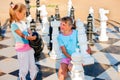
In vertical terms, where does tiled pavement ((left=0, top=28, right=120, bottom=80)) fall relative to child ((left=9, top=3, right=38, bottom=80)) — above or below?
below

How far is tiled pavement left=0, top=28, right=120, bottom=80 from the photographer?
393cm

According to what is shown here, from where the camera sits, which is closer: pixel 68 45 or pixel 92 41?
pixel 68 45

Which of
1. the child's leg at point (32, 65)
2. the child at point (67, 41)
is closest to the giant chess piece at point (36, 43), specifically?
the child's leg at point (32, 65)

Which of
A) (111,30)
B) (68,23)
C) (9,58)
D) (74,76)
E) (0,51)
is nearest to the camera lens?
(74,76)

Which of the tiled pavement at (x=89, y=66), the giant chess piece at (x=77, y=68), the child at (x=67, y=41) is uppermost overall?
the child at (x=67, y=41)

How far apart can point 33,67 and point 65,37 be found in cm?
59

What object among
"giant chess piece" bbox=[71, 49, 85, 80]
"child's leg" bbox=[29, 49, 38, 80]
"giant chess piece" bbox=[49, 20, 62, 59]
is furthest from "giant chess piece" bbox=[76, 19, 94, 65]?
"giant chess piece" bbox=[71, 49, 85, 80]

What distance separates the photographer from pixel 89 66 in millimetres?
4293

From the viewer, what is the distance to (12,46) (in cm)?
548

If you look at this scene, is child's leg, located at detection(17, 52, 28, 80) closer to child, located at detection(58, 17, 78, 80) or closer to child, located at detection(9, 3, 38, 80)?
child, located at detection(9, 3, 38, 80)

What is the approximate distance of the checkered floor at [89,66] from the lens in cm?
393

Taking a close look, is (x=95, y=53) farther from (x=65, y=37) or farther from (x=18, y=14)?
(x=18, y=14)

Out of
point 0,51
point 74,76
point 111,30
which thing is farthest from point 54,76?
point 111,30

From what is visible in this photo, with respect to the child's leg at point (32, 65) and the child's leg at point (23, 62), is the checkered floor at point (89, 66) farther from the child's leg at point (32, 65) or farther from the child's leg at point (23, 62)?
the child's leg at point (23, 62)
